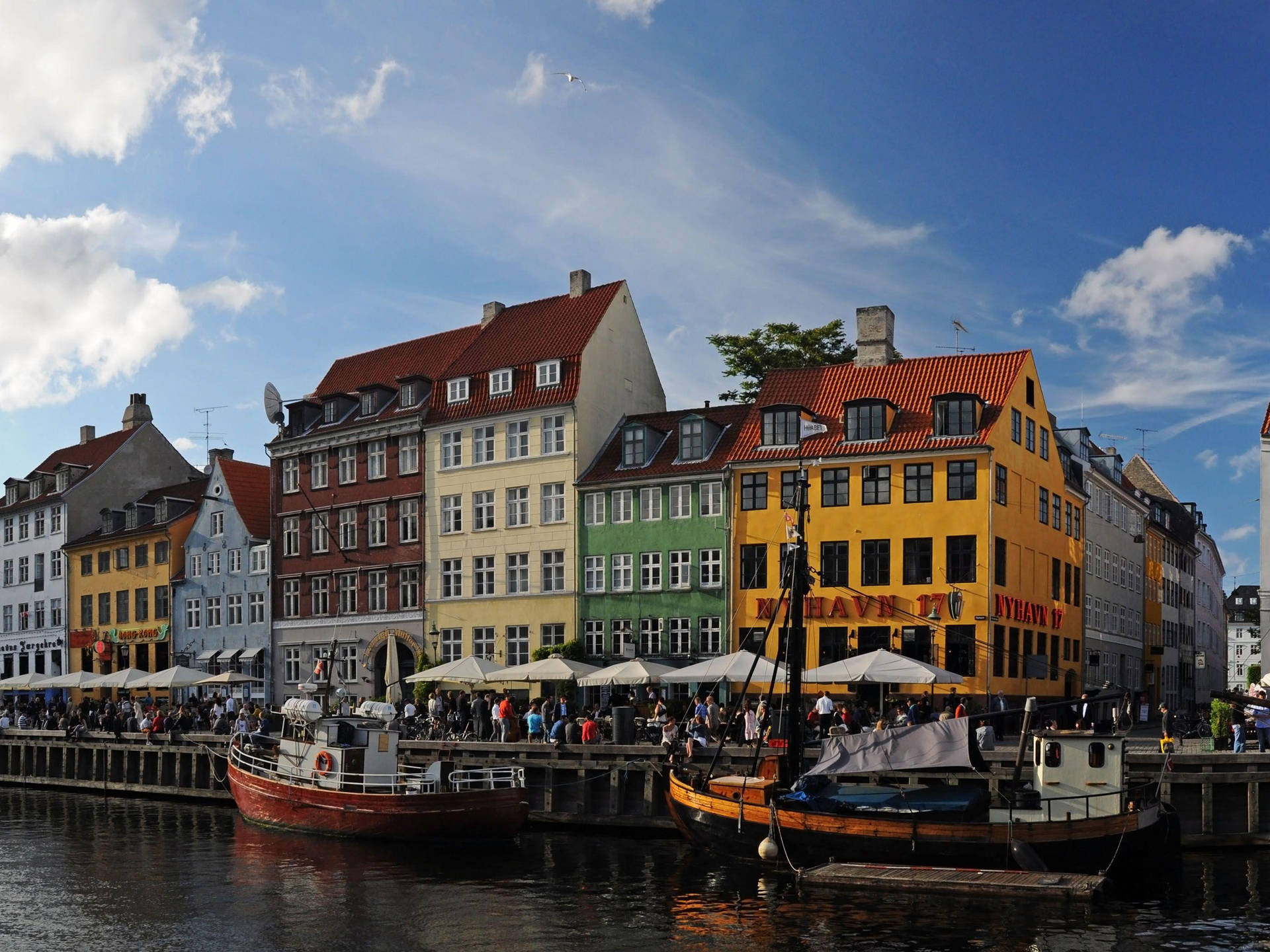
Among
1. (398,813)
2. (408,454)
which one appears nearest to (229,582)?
(408,454)

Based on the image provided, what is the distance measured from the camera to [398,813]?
35969mm

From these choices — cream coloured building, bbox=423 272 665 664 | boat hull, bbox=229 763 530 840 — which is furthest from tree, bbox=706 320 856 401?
boat hull, bbox=229 763 530 840

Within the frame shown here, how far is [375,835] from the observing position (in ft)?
120

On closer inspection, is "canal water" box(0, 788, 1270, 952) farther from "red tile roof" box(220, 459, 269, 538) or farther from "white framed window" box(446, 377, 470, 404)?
"red tile roof" box(220, 459, 269, 538)

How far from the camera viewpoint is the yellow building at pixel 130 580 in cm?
7700

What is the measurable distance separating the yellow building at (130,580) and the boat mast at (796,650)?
153 ft

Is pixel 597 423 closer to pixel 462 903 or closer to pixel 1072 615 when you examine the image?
pixel 1072 615

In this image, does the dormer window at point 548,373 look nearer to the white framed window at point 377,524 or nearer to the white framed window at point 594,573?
the white framed window at point 594,573

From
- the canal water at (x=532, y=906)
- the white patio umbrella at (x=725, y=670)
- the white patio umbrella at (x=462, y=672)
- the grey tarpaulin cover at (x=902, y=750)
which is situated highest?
the white patio umbrella at (x=725, y=670)

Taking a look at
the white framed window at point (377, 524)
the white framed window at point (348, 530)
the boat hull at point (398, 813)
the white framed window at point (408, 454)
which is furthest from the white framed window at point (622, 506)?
the boat hull at point (398, 813)

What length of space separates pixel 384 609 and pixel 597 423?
43.0 ft

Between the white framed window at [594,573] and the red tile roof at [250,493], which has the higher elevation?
the red tile roof at [250,493]

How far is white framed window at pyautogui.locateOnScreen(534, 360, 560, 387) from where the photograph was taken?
60406mm

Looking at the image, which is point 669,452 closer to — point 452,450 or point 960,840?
point 452,450
